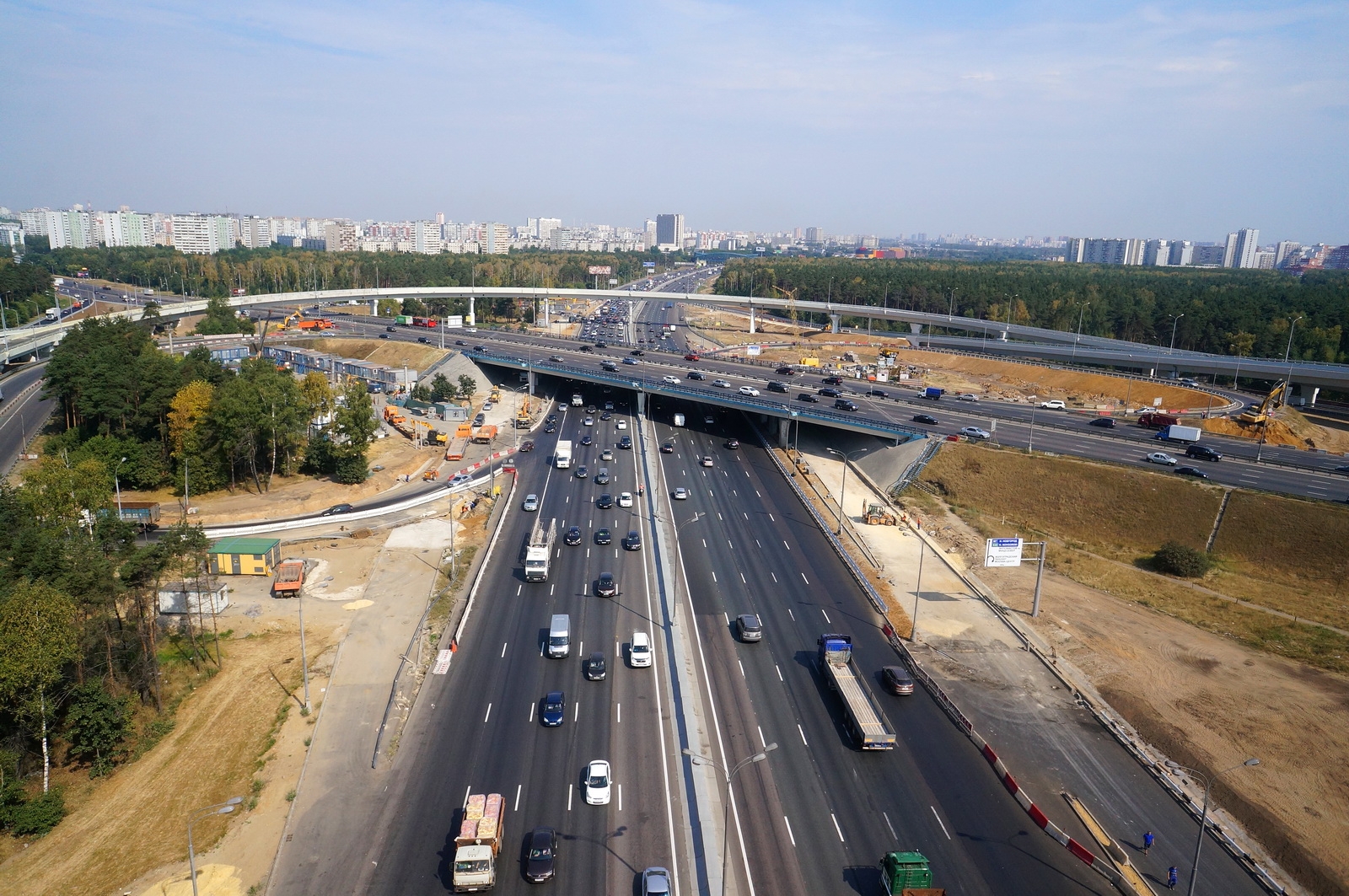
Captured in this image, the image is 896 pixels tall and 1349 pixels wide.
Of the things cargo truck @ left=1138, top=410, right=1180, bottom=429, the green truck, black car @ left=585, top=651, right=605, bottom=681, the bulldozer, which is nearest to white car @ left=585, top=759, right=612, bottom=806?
black car @ left=585, top=651, right=605, bottom=681

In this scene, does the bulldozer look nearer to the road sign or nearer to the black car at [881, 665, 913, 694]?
the road sign

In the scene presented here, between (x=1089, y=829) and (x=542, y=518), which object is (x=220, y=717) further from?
(x=1089, y=829)

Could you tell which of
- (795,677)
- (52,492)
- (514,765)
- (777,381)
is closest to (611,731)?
(514,765)

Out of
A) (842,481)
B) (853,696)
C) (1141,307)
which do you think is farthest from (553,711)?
(1141,307)

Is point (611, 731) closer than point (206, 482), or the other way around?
point (611, 731)

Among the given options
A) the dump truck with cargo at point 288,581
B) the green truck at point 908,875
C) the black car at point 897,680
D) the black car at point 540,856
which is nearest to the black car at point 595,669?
the black car at point 540,856

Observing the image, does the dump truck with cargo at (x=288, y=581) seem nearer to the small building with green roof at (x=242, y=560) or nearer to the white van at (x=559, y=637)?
the small building with green roof at (x=242, y=560)

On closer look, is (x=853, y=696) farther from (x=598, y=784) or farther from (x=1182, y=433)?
(x=1182, y=433)
